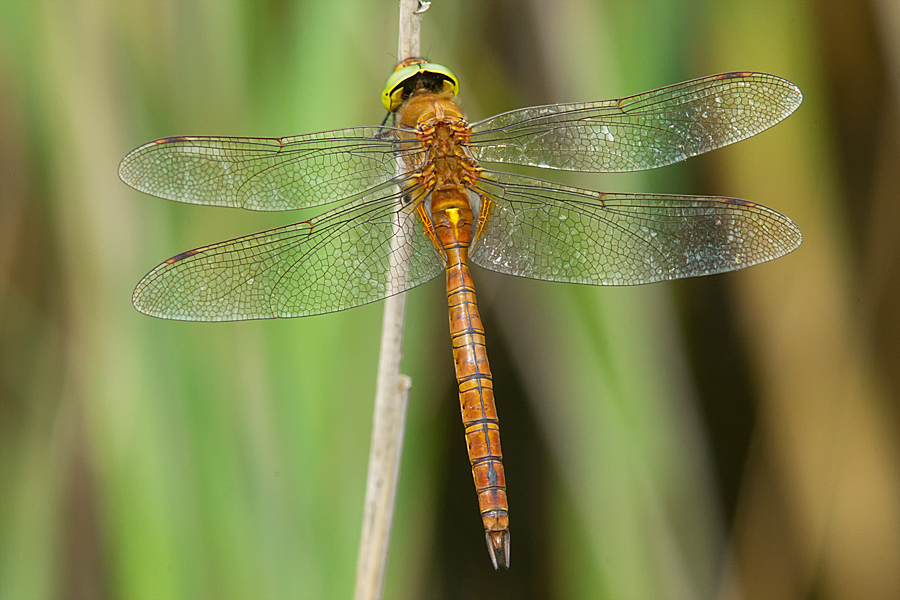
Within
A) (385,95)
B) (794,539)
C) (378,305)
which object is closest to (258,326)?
(378,305)

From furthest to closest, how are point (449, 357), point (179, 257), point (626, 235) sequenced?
point (449, 357)
point (626, 235)
point (179, 257)

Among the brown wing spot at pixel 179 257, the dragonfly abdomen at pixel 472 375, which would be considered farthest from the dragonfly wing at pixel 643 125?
the brown wing spot at pixel 179 257

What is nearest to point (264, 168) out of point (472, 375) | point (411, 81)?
point (411, 81)

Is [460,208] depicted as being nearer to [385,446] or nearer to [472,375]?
[472,375]

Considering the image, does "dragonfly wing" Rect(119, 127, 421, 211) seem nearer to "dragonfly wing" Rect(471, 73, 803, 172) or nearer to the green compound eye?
the green compound eye

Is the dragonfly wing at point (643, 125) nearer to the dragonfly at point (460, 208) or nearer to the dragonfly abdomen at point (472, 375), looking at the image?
the dragonfly at point (460, 208)
